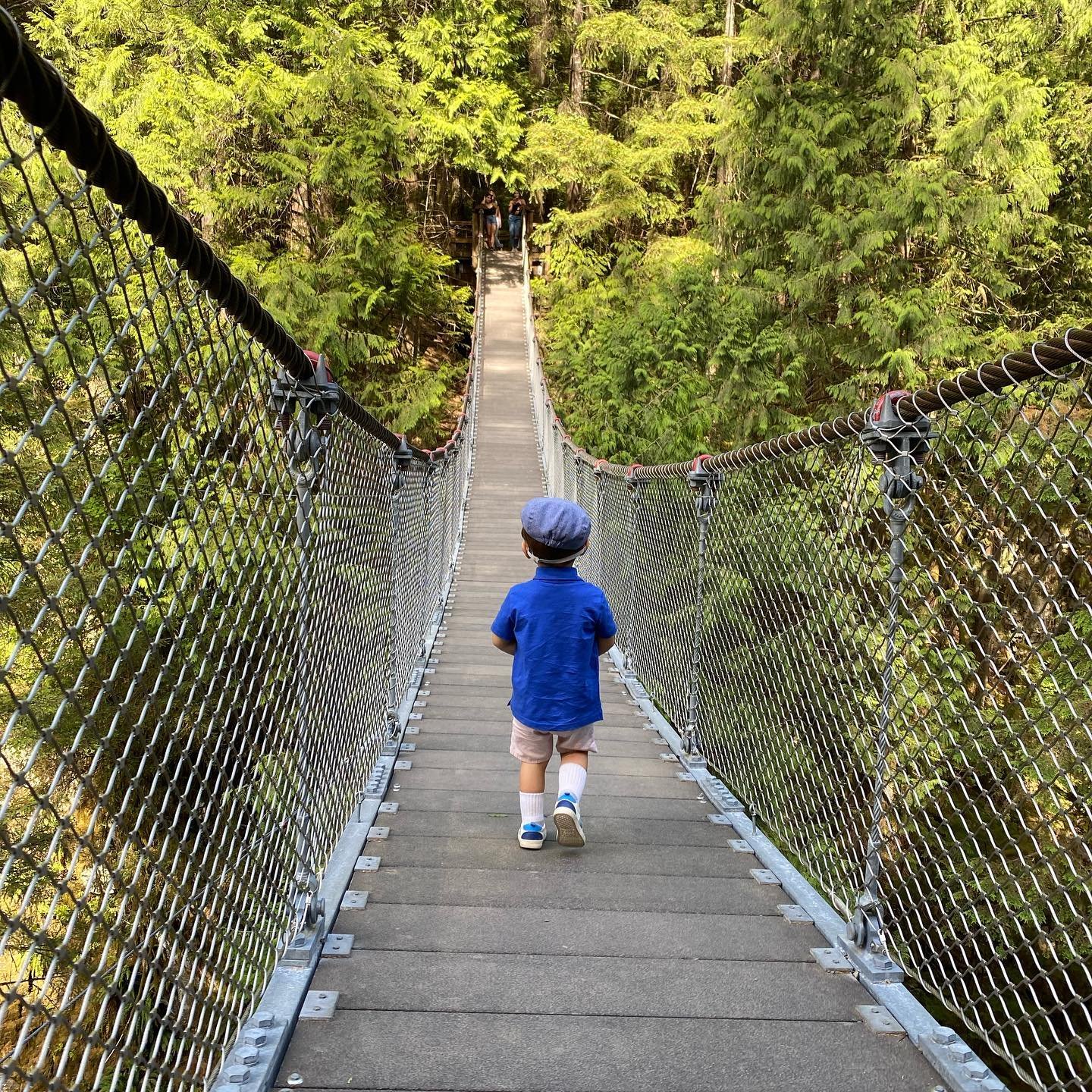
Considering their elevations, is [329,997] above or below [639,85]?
above

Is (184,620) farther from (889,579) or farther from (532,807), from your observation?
(532,807)

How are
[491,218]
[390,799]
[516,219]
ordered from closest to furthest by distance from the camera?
[390,799] < [516,219] < [491,218]

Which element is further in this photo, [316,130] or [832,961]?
[316,130]

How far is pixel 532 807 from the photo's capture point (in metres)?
2.48

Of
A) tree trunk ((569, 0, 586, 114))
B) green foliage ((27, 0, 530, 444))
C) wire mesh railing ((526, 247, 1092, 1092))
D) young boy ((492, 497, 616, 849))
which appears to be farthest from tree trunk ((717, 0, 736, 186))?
young boy ((492, 497, 616, 849))

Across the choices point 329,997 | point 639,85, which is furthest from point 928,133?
point 329,997

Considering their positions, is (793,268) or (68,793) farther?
(793,268)

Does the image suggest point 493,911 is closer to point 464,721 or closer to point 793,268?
point 464,721

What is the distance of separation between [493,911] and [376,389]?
13.3m

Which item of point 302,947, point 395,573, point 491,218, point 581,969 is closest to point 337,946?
point 302,947

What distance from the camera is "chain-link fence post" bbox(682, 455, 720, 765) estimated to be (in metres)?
3.25

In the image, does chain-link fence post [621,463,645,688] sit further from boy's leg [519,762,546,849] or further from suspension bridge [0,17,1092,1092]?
boy's leg [519,762,546,849]

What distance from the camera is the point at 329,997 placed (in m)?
1.62

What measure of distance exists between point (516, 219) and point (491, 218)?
1.21 metres
